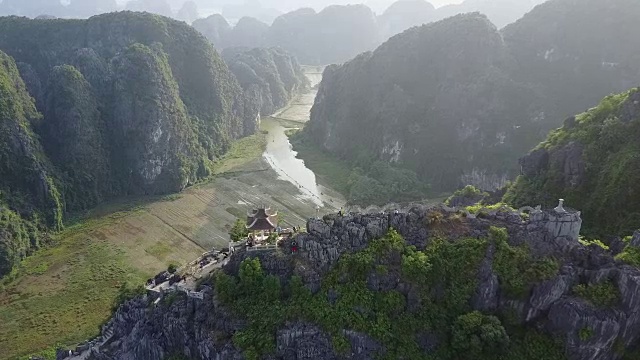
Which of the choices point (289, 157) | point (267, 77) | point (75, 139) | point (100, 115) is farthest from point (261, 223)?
point (267, 77)

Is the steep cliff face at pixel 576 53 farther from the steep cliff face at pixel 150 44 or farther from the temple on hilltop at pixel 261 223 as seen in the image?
the temple on hilltop at pixel 261 223

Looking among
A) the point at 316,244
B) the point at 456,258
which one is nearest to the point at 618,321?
the point at 456,258

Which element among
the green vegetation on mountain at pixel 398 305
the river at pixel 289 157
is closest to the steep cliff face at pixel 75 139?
the river at pixel 289 157

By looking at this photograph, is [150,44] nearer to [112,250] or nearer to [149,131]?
[149,131]

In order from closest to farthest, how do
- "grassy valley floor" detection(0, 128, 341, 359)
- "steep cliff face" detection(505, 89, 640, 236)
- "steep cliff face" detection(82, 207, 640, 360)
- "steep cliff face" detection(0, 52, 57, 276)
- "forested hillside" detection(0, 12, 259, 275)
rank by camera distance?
"steep cliff face" detection(82, 207, 640, 360) < "steep cliff face" detection(505, 89, 640, 236) < "grassy valley floor" detection(0, 128, 341, 359) < "steep cliff face" detection(0, 52, 57, 276) < "forested hillside" detection(0, 12, 259, 275)

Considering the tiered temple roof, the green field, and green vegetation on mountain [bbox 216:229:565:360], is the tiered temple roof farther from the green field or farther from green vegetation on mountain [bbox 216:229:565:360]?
the green field

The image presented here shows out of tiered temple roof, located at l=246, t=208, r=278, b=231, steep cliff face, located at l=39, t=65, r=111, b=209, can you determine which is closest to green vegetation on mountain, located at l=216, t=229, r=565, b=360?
tiered temple roof, located at l=246, t=208, r=278, b=231
